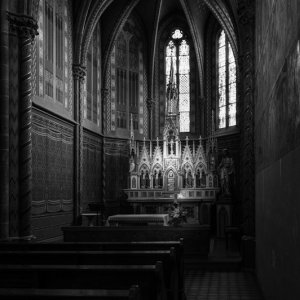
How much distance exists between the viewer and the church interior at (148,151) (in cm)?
620

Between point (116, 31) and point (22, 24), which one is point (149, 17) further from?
point (22, 24)

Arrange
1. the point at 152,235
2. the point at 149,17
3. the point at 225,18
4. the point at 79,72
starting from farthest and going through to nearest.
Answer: the point at 149,17, the point at 225,18, the point at 79,72, the point at 152,235

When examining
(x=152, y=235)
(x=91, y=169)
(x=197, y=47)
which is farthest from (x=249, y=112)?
(x=197, y=47)

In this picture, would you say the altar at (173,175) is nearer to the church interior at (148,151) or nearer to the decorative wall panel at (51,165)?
the church interior at (148,151)

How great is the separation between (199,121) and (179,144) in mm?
3727

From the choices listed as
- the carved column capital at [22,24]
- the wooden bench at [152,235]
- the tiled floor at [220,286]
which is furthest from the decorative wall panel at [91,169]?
the tiled floor at [220,286]

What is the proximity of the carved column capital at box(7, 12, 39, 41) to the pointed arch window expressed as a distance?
559 inches

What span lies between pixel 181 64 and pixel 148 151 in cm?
579

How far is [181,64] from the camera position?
28.6 meters

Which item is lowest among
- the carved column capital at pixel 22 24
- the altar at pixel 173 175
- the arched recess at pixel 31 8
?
the altar at pixel 173 175

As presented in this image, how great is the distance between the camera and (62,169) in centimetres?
2036

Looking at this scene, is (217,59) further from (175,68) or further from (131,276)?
(131,276)

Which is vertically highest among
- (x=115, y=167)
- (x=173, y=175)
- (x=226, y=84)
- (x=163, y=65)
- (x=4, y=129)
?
(x=163, y=65)

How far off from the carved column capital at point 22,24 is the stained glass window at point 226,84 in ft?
44.3
